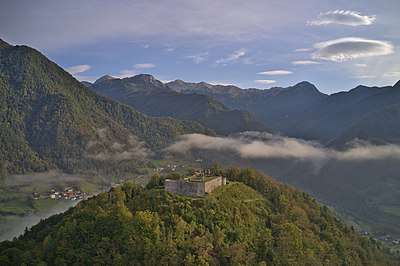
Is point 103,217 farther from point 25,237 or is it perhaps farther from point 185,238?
point 25,237

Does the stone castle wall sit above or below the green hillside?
above

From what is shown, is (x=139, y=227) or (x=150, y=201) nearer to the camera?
(x=139, y=227)

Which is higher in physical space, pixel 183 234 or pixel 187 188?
pixel 187 188

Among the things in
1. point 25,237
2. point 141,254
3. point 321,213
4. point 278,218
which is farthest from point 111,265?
point 321,213

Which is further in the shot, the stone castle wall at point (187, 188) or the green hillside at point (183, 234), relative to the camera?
the stone castle wall at point (187, 188)

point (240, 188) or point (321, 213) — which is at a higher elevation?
point (240, 188)

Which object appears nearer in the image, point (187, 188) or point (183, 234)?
point (183, 234)

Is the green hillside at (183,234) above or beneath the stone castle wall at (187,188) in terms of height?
beneath

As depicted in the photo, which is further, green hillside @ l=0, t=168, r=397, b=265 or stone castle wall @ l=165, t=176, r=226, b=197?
stone castle wall @ l=165, t=176, r=226, b=197
